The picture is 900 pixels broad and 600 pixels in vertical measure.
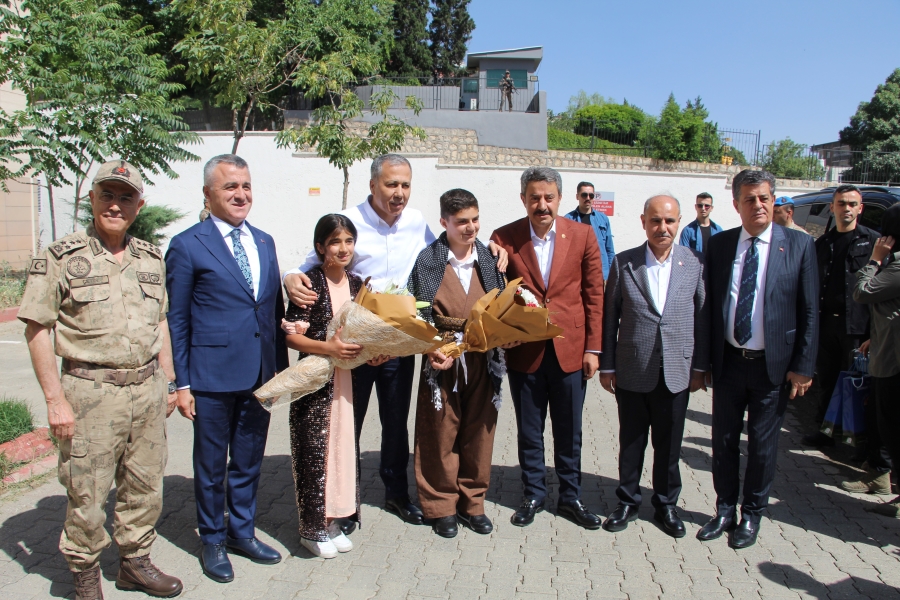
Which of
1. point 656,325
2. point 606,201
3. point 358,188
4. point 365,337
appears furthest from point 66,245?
point 606,201

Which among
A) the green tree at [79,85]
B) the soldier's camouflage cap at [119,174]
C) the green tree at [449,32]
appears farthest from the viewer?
the green tree at [449,32]

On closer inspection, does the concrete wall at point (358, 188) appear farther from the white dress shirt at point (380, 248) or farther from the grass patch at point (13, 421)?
the white dress shirt at point (380, 248)

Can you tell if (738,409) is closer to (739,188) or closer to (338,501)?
(739,188)

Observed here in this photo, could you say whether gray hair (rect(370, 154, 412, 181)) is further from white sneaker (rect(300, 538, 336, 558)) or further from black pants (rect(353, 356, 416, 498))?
white sneaker (rect(300, 538, 336, 558))

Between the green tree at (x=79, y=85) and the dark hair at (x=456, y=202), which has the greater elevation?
the green tree at (x=79, y=85)

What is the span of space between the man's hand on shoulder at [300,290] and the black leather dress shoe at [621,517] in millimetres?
2361

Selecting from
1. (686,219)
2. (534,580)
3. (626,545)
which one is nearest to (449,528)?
(534,580)

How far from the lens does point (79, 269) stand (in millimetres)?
3072

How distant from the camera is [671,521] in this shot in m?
4.07

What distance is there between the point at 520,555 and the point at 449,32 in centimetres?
3887

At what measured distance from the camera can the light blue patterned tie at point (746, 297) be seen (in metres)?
3.93

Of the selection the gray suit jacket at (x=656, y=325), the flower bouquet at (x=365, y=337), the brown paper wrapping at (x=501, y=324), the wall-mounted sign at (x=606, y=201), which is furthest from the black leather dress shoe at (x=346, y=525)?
the wall-mounted sign at (x=606, y=201)

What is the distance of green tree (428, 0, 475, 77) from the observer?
38031 millimetres

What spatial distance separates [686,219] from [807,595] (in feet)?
45.9
